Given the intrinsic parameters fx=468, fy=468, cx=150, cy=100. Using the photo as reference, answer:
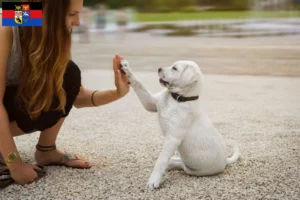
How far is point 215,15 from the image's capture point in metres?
3.64

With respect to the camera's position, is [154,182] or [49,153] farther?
[49,153]

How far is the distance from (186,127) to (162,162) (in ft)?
0.33

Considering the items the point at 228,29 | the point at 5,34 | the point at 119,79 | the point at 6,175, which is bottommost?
the point at 6,175

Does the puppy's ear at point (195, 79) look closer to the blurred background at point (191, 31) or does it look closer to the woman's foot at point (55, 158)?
the woman's foot at point (55, 158)

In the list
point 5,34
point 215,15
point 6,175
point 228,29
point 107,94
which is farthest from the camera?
point 228,29

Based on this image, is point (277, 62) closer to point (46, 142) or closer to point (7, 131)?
point (46, 142)

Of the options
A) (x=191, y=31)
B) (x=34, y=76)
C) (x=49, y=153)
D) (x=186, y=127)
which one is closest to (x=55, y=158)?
(x=49, y=153)

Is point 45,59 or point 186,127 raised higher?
point 45,59

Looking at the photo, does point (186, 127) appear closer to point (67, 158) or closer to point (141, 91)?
point (141, 91)

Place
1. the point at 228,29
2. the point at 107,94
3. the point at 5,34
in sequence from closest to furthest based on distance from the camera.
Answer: the point at 5,34 → the point at 107,94 → the point at 228,29

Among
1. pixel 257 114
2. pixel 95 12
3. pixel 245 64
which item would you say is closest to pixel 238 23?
pixel 245 64

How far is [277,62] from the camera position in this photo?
2.92 metres

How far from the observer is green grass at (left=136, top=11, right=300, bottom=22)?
354 centimetres

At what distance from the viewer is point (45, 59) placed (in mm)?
1056
